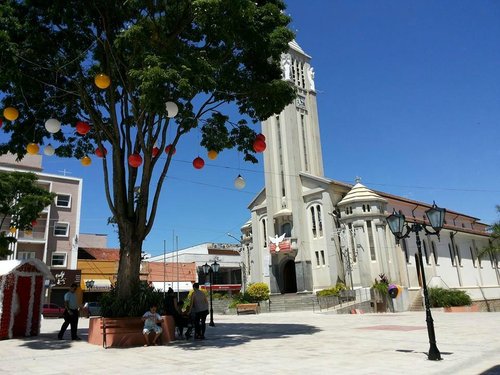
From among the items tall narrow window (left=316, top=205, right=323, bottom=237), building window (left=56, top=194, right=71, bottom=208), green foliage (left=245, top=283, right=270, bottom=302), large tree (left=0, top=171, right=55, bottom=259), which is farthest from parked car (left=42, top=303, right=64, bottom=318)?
tall narrow window (left=316, top=205, right=323, bottom=237)

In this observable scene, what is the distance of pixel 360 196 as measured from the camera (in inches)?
1415

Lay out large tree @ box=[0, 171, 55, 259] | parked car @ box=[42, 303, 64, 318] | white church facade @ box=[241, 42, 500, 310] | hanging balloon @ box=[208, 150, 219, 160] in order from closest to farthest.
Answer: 1. hanging balloon @ box=[208, 150, 219, 160]
2. large tree @ box=[0, 171, 55, 259]
3. parked car @ box=[42, 303, 64, 318]
4. white church facade @ box=[241, 42, 500, 310]

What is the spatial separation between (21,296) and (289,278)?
28617 millimetres

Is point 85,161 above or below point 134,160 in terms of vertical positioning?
above

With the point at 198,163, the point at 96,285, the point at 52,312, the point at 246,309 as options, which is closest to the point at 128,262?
the point at 198,163

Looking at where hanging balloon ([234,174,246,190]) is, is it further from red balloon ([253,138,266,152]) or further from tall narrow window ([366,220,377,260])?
tall narrow window ([366,220,377,260])

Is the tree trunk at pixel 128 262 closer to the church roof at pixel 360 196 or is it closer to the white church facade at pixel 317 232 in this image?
the white church facade at pixel 317 232

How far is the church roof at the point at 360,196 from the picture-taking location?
117 feet

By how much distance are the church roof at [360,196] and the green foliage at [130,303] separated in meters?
25.4

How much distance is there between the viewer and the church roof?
35.7 m

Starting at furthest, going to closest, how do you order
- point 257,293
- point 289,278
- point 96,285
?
1. point 96,285
2. point 289,278
3. point 257,293

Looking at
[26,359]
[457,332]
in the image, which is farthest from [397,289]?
[26,359]

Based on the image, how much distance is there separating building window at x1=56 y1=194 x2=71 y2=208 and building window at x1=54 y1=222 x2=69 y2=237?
2.05 m

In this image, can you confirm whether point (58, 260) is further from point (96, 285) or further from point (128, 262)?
point (128, 262)
